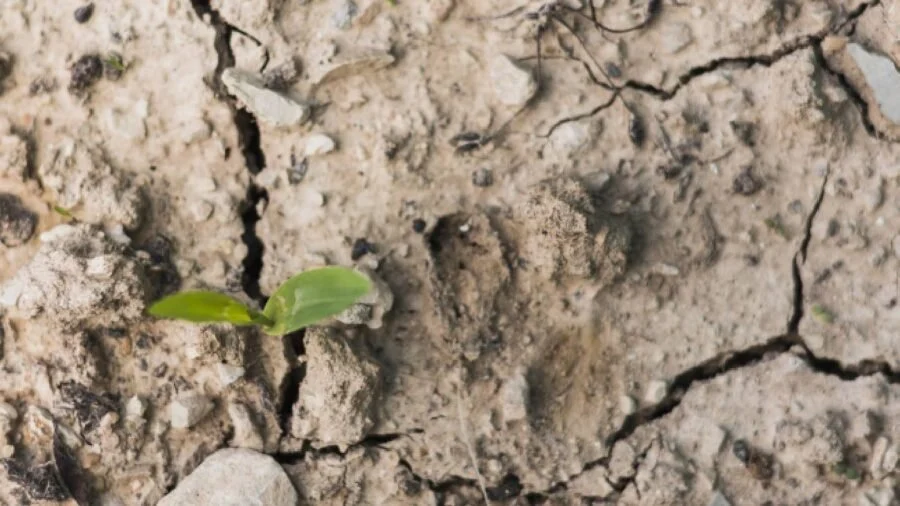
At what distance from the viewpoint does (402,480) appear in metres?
2.70

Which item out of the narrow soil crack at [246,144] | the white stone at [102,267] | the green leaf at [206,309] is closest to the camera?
the green leaf at [206,309]

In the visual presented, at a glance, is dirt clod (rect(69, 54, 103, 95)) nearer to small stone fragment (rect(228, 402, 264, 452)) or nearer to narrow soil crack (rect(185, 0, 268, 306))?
narrow soil crack (rect(185, 0, 268, 306))

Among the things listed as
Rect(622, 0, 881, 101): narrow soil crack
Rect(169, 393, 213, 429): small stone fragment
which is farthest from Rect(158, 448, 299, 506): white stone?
Rect(622, 0, 881, 101): narrow soil crack

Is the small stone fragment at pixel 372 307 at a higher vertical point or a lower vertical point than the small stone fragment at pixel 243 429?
higher

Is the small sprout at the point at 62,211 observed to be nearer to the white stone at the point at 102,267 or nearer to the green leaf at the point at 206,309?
the white stone at the point at 102,267

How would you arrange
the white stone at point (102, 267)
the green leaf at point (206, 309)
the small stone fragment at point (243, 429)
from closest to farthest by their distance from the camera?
the green leaf at point (206, 309) → the white stone at point (102, 267) → the small stone fragment at point (243, 429)

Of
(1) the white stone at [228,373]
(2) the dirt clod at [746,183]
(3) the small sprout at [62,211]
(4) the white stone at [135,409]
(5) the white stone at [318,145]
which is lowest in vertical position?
(4) the white stone at [135,409]

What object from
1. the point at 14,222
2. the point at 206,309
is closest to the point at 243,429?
the point at 206,309

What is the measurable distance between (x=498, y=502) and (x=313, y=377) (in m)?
0.60

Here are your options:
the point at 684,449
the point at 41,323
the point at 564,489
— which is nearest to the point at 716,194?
the point at 684,449

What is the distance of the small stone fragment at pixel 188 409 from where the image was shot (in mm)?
2641

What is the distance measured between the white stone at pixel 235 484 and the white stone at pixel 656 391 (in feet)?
3.21

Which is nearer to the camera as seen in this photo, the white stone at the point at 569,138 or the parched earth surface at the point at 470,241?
the parched earth surface at the point at 470,241

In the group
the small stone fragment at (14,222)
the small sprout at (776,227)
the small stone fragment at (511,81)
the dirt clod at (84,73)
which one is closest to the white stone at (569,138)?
the small stone fragment at (511,81)
